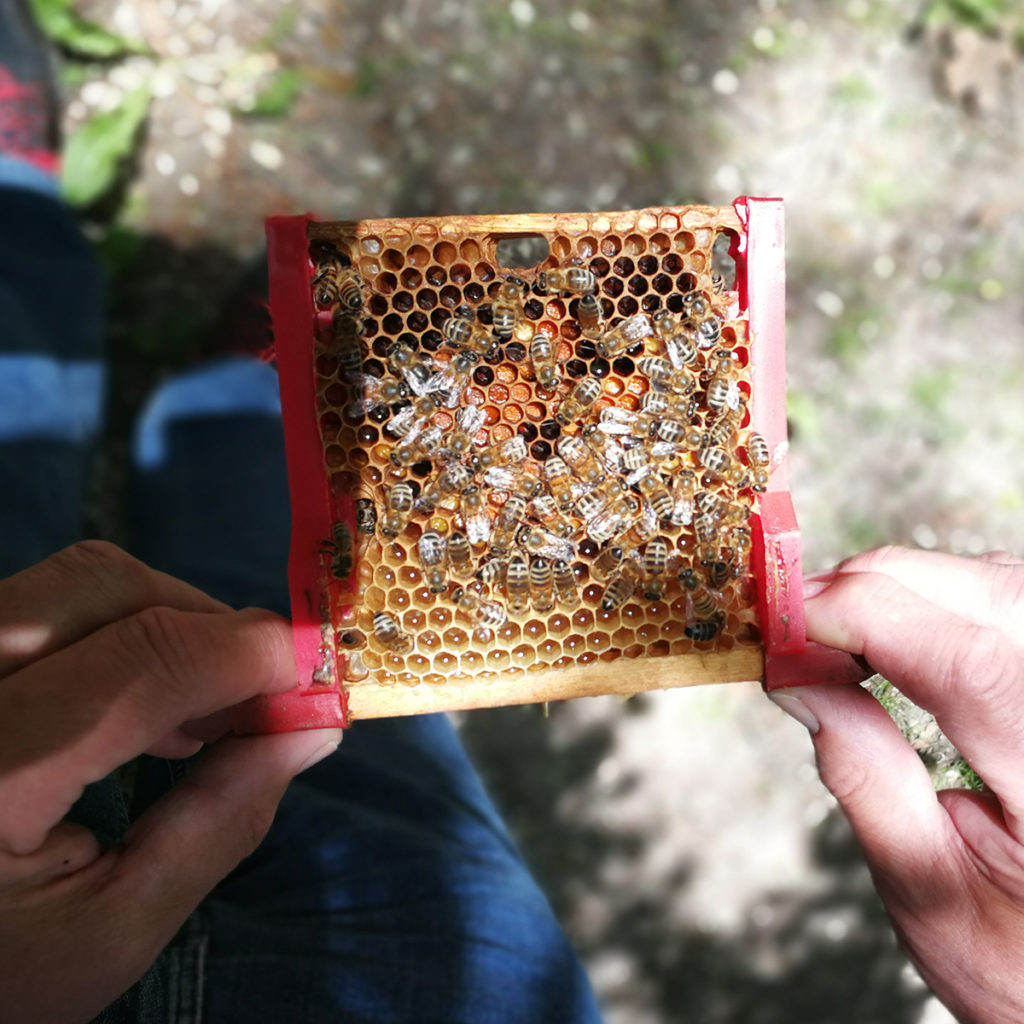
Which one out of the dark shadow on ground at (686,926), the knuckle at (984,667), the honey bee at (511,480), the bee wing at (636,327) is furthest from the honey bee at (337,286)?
the dark shadow on ground at (686,926)

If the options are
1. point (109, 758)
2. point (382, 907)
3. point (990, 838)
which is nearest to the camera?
point (109, 758)

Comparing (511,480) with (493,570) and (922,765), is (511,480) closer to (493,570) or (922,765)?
(493,570)

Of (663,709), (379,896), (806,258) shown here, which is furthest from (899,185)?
(379,896)

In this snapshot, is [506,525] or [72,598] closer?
[72,598]

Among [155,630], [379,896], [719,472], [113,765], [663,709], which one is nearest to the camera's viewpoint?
[113,765]

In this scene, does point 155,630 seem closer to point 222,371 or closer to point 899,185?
point 222,371

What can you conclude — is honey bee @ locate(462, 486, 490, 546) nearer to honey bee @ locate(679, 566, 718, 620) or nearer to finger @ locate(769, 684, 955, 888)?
honey bee @ locate(679, 566, 718, 620)

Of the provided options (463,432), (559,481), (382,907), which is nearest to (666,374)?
(559,481)
